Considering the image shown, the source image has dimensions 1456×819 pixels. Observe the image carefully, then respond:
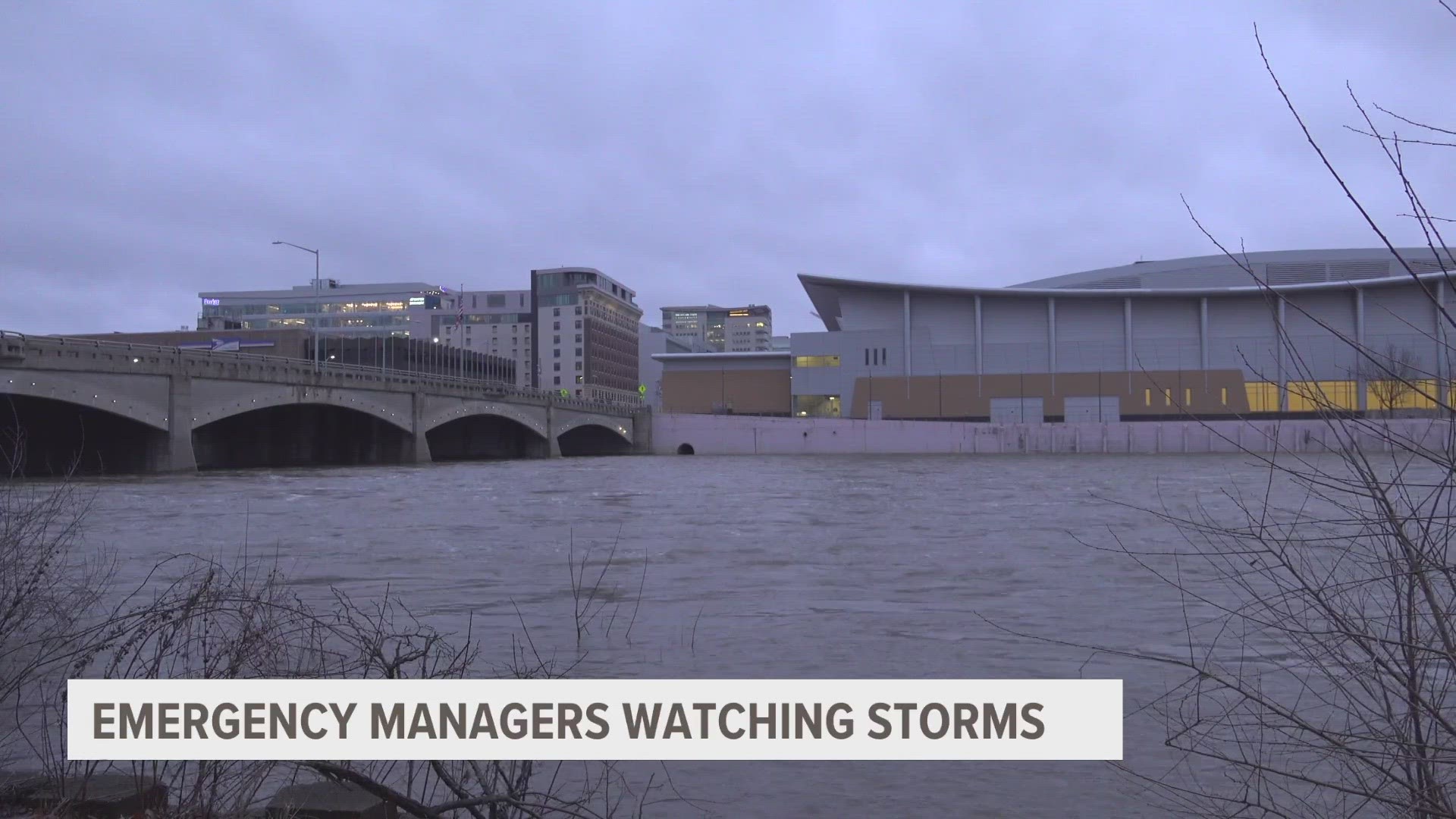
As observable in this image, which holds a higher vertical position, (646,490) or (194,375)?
(194,375)

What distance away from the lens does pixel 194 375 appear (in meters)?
51.1

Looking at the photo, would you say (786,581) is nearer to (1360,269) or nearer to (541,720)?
(541,720)

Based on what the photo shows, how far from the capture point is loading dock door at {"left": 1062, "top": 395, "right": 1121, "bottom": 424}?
321 feet

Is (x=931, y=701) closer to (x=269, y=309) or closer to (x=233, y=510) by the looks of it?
(x=233, y=510)

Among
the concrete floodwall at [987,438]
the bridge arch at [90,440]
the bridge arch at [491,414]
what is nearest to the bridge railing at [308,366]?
the bridge arch at [491,414]

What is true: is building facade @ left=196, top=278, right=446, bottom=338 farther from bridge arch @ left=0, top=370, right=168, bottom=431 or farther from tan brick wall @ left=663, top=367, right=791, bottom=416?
bridge arch @ left=0, top=370, right=168, bottom=431

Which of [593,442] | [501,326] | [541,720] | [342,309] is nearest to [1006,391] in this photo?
[593,442]

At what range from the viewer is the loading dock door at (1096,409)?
97.8 metres

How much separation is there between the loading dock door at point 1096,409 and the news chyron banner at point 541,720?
97.6 m

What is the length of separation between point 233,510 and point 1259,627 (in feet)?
85.2

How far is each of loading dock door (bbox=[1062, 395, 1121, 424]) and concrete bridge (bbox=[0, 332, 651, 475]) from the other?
142ft

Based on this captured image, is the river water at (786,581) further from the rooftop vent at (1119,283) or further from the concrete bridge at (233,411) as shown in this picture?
the rooftop vent at (1119,283)

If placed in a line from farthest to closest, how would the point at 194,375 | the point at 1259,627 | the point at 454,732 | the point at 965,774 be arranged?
the point at 194,375 < the point at 1259,627 < the point at 965,774 < the point at 454,732

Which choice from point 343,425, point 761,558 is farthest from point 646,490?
point 343,425
